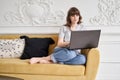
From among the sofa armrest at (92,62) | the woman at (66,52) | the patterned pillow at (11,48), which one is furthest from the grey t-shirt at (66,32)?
the patterned pillow at (11,48)

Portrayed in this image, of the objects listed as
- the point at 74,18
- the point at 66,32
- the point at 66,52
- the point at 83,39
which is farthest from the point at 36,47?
the point at 83,39

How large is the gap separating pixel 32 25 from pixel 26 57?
64 centimetres

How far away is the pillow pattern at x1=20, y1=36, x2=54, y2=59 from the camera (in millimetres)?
3420

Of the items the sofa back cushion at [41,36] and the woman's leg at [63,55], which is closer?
the woman's leg at [63,55]

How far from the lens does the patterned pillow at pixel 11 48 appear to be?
11.3ft

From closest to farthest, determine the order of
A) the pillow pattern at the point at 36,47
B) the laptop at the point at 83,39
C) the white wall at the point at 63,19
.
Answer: the laptop at the point at 83,39 < the pillow pattern at the point at 36,47 < the white wall at the point at 63,19

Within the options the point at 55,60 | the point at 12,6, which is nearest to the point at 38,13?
the point at 12,6

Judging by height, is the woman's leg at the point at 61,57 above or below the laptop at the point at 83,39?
below

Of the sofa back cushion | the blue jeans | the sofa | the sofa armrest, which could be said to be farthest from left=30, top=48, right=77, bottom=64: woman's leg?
the sofa back cushion

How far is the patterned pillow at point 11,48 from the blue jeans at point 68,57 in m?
0.64

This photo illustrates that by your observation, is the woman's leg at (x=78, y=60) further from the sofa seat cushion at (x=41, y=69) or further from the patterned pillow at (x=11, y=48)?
the patterned pillow at (x=11, y=48)

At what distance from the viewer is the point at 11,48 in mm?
3480

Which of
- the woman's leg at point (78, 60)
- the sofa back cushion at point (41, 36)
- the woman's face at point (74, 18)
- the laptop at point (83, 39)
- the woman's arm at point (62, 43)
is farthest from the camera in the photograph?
the sofa back cushion at point (41, 36)

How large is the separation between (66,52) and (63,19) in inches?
35.4
